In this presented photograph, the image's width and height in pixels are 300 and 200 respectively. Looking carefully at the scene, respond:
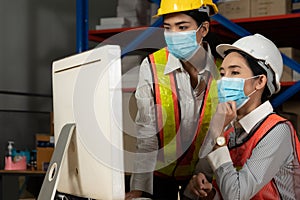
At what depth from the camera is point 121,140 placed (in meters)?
1.55

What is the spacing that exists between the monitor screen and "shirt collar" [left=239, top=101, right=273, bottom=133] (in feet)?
3.21

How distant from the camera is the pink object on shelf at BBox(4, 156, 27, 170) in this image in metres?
4.76

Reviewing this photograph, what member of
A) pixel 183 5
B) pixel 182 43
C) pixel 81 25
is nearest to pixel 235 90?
pixel 182 43

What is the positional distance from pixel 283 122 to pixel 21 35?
346 centimetres

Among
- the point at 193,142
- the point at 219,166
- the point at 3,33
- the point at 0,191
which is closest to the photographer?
the point at 219,166

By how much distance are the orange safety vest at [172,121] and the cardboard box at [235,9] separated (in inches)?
61.3

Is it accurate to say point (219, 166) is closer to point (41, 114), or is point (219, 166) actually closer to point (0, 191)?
point (0, 191)

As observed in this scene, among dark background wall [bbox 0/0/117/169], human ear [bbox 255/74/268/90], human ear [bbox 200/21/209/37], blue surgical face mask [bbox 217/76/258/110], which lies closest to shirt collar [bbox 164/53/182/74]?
human ear [bbox 200/21/209/37]

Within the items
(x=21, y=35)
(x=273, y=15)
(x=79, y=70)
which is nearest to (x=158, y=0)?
(x=273, y=15)

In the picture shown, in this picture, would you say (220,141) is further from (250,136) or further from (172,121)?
(172,121)

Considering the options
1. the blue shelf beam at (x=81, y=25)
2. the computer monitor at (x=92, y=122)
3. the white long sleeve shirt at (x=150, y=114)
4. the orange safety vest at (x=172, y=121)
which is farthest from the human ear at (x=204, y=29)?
the blue shelf beam at (x=81, y=25)

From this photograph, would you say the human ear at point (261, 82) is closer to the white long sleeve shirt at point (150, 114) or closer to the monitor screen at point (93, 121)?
the white long sleeve shirt at point (150, 114)

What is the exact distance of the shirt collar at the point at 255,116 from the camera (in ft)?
8.27

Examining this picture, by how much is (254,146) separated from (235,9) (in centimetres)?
215
